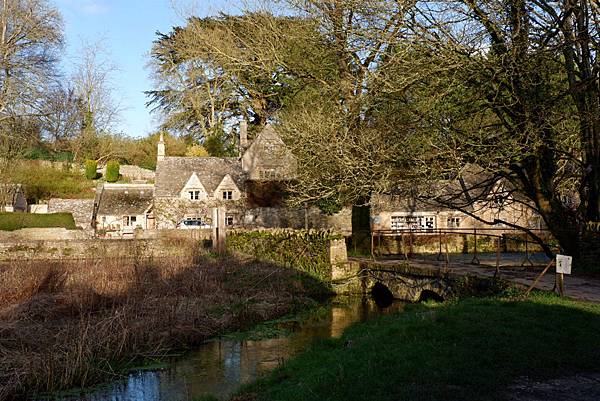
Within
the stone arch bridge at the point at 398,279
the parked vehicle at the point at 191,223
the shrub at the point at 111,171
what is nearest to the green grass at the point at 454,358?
the stone arch bridge at the point at 398,279

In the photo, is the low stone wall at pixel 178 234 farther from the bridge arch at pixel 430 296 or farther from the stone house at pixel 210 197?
the bridge arch at pixel 430 296

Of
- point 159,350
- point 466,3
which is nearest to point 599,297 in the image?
point 466,3

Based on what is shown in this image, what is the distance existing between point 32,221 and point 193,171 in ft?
39.1

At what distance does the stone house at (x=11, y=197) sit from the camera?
35.9m

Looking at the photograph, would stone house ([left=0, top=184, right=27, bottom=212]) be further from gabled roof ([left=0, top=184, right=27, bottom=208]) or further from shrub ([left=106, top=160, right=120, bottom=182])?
shrub ([left=106, top=160, right=120, bottom=182])

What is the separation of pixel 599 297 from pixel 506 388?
6139 mm

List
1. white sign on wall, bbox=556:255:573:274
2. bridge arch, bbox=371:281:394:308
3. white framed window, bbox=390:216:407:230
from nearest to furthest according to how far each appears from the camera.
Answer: white sign on wall, bbox=556:255:573:274
bridge arch, bbox=371:281:394:308
white framed window, bbox=390:216:407:230

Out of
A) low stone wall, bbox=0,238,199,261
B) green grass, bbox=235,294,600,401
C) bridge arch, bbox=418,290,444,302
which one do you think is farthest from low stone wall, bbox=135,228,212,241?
green grass, bbox=235,294,600,401

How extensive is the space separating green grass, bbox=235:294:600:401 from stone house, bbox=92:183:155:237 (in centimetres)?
2969

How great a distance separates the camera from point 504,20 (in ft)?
40.9

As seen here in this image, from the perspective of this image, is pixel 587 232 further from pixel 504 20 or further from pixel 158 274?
pixel 158 274

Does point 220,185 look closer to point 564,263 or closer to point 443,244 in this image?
point 443,244

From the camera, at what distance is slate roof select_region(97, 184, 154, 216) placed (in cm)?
3803

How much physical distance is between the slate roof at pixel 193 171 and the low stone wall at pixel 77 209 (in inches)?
213
